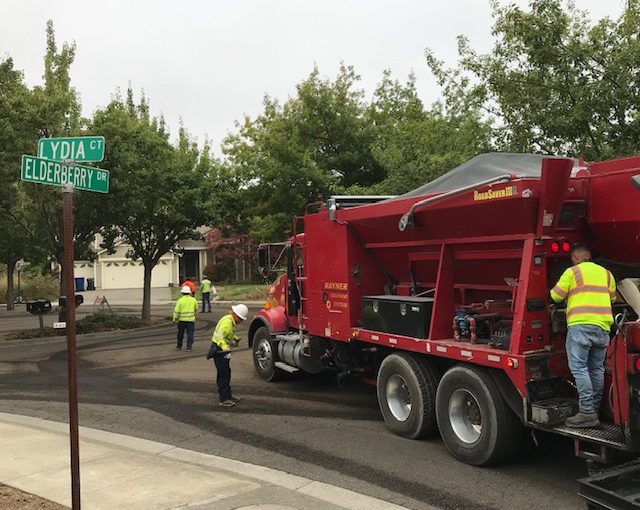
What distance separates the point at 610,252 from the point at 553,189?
1000 millimetres

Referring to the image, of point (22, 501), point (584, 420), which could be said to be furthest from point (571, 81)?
point (22, 501)

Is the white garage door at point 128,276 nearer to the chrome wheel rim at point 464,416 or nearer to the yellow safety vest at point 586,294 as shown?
the chrome wheel rim at point 464,416

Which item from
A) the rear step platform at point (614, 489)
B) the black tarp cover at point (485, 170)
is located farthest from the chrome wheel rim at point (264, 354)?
the rear step platform at point (614, 489)

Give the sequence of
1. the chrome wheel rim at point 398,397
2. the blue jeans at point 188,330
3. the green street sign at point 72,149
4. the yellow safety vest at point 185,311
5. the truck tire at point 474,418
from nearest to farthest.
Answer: the green street sign at point 72,149 < the truck tire at point 474,418 < the chrome wheel rim at point 398,397 < the yellow safety vest at point 185,311 < the blue jeans at point 188,330

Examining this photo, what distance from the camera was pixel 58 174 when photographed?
4500mm

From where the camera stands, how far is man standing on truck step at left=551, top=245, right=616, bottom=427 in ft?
16.6

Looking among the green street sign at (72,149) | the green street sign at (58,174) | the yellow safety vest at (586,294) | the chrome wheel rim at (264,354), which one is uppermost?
the green street sign at (72,149)

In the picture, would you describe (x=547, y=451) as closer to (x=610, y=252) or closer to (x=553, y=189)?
(x=610, y=252)

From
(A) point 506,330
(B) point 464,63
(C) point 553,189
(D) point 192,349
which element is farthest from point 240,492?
(D) point 192,349

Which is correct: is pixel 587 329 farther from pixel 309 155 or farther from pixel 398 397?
pixel 309 155

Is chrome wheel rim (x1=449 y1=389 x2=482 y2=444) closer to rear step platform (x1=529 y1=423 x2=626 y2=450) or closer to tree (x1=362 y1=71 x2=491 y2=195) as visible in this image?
rear step platform (x1=529 y1=423 x2=626 y2=450)

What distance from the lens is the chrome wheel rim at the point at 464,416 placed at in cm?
605

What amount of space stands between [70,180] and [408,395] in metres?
4.36

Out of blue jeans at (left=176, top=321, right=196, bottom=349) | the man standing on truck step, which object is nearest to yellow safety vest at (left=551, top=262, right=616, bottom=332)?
the man standing on truck step
